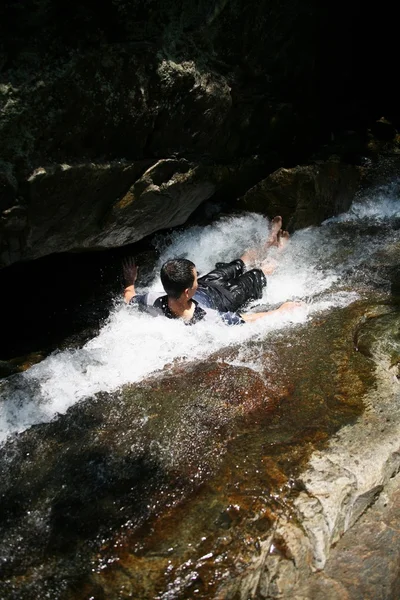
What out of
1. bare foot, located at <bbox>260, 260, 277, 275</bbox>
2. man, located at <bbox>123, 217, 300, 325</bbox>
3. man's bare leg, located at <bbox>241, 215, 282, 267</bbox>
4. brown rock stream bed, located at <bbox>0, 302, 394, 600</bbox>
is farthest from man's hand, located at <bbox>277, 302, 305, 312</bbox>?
man's bare leg, located at <bbox>241, 215, 282, 267</bbox>

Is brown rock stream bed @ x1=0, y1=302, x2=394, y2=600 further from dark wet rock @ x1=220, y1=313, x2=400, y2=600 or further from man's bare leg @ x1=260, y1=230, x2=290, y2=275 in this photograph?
man's bare leg @ x1=260, y1=230, x2=290, y2=275

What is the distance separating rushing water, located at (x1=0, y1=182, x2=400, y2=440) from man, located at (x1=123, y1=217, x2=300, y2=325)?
0.09 meters

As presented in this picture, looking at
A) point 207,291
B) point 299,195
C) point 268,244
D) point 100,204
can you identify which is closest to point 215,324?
point 207,291

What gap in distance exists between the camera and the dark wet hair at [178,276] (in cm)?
436

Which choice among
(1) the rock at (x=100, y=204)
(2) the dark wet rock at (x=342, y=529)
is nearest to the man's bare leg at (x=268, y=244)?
(1) the rock at (x=100, y=204)

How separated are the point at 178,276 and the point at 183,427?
1.36m

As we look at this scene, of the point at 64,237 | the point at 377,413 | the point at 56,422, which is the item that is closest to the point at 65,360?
the point at 56,422

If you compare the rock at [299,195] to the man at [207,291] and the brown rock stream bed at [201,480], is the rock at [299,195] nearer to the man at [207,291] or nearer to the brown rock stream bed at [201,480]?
the man at [207,291]

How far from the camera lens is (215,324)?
15.3 ft

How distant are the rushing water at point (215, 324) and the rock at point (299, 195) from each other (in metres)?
0.16

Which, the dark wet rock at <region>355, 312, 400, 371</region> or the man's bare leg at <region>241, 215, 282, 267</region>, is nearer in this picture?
the dark wet rock at <region>355, 312, 400, 371</region>

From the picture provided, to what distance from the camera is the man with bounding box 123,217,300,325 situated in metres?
4.42

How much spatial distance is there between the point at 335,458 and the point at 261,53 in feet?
14.3

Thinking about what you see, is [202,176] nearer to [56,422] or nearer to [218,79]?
[218,79]
